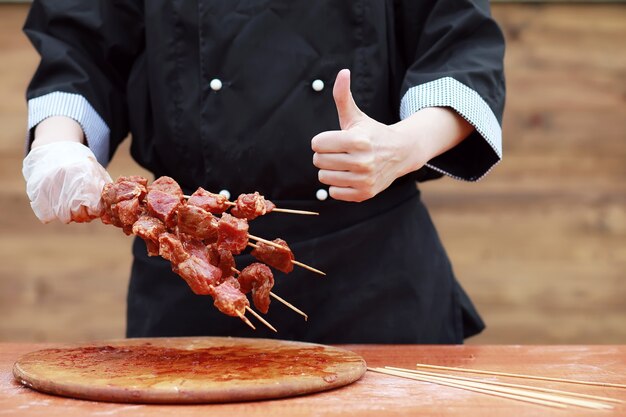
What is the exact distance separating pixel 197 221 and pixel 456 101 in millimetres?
661

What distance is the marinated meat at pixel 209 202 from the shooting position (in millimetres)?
1913

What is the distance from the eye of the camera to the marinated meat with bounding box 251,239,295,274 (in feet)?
6.51

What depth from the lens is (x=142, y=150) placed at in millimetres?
2430

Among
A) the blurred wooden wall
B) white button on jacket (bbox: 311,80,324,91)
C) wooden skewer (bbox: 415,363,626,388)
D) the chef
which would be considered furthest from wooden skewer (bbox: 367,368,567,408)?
the blurred wooden wall

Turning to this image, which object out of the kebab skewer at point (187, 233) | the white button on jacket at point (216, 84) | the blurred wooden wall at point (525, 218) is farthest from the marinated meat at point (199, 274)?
the blurred wooden wall at point (525, 218)

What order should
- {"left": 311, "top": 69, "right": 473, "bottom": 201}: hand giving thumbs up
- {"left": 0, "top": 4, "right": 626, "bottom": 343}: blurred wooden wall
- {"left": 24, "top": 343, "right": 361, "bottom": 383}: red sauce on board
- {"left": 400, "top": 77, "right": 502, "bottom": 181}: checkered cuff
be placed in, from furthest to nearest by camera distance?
{"left": 0, "top": 4, "right": 626, "bottom": 343}: blurred wooden wall → {"left": 400, "top": 77, "right": 502, "bottom": 181}: checkered cuff → {"left": 311, "top": 69, "right": 473, "bottom": 201}: hand giving thumbs up → {"left": 24, "top": 343, "right": 361, "bottom": 383}: red sauce on board

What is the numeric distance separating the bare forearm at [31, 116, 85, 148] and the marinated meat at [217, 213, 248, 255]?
552 mm

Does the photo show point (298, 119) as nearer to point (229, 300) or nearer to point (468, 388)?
point (229, 300)

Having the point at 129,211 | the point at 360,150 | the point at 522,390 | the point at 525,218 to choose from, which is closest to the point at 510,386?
the point at 522,390

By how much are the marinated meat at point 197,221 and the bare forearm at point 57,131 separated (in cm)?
49

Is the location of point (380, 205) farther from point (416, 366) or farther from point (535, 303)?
point (535, 303)

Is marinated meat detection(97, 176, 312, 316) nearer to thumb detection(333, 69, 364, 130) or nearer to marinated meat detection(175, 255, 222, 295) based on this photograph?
marinated meat detection(175, 255, 222, 295)

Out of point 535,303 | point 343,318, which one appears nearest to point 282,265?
point 343,318

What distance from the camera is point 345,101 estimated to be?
5.97 feet
